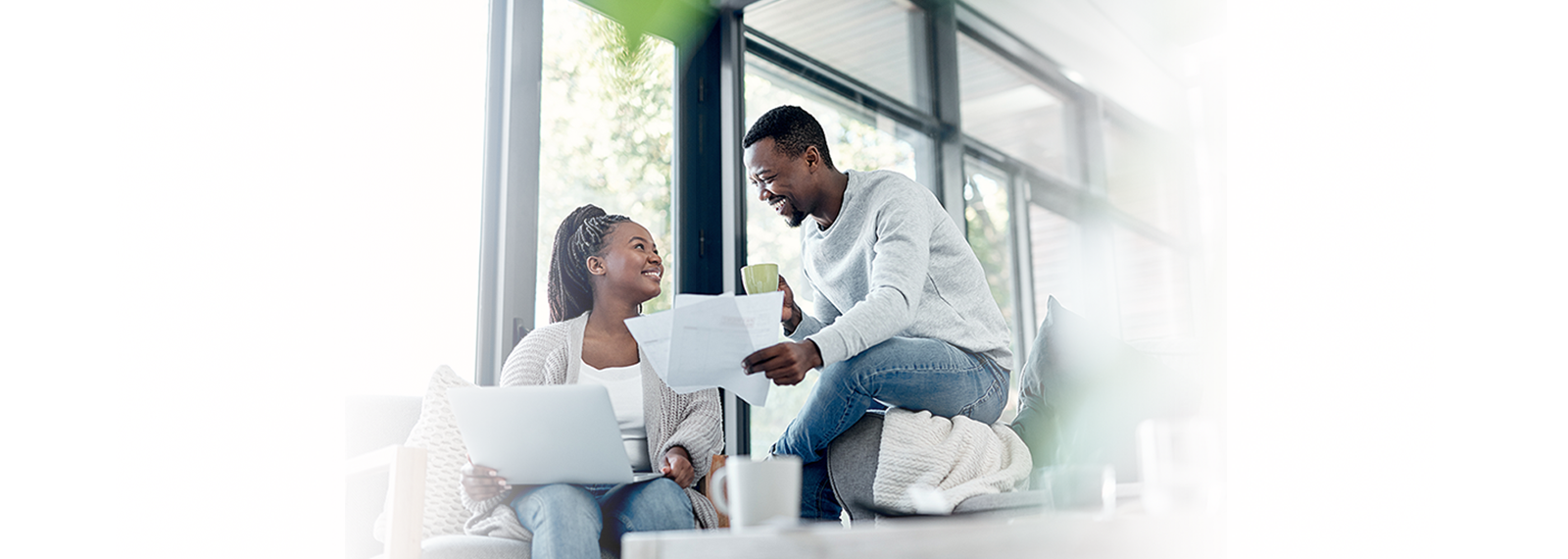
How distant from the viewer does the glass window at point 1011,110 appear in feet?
12.2

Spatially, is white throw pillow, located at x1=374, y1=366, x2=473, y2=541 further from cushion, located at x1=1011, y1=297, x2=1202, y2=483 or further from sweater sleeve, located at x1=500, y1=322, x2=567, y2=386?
cushion, located at x1=1011, y1=297, x2=1202, y2=483

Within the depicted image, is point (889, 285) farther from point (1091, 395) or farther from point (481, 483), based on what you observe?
point (481, 483)

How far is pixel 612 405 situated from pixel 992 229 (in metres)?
2.30

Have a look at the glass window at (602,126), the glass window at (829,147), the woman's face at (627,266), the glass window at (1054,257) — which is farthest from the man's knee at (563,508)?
the glass window at (1054,257)

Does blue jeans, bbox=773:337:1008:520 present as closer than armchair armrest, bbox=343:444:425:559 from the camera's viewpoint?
No

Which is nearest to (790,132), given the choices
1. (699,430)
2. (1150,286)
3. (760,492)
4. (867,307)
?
(867,307)

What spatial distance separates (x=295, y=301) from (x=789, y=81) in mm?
2116

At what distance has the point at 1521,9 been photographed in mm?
901

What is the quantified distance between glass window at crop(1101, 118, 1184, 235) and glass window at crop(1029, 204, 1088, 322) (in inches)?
8.8

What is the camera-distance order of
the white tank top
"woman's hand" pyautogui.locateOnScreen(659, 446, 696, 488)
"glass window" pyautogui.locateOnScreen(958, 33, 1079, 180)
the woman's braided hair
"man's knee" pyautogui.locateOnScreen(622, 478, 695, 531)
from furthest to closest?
1. "glass window" pyautogui.locateOnScreen(958, 33, 1079, 180)
2. the woman's braided hair
3. the white tank top
4. "woman's hand" pyautogui.locateOnScreen(659, 446, 696, 488)
5. "man's knee" pyautogui.locateOnScreen(622, 478, 695, 531)

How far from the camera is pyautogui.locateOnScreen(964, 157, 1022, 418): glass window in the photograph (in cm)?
360

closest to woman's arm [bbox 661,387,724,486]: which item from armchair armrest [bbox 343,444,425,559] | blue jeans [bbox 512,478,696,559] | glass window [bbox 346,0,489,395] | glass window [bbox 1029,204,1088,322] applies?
blue jeans [bbox 512,478,696,559]

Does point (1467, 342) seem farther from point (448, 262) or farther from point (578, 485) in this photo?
point (448, 262)

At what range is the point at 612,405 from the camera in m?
1.63
